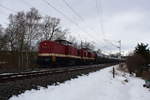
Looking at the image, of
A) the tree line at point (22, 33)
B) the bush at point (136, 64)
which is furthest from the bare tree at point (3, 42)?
the bush at point (136, 64)

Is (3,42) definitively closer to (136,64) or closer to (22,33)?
(22,33)

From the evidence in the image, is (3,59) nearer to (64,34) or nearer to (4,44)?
(4,44)

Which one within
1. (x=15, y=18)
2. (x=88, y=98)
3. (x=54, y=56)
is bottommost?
(x=88, y=98)

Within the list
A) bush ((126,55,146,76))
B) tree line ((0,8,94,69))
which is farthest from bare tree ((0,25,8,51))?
bush ((126,55,146,76))

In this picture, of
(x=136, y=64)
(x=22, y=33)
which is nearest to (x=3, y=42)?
(x=22, y=33)

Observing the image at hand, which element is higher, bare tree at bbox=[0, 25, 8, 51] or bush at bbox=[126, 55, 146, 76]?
bare tree at bbox=[0, 25, 8, 51]

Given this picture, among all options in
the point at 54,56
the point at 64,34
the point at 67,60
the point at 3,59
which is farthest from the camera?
the point at 64,34

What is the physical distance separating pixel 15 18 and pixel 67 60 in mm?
21460

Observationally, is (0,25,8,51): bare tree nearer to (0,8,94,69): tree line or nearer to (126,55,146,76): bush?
(0,8,94,69): tree line

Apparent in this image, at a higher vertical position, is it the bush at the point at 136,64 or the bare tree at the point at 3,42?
the bare tree at the point at 3,42

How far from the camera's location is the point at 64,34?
59.6 metres

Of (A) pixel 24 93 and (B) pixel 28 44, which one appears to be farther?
(B) pixel 28 44

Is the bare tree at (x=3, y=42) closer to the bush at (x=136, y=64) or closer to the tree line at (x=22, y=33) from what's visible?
the tree line at (x=22, y=33)

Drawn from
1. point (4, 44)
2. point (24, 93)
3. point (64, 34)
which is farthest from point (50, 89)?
point (64, 34)
